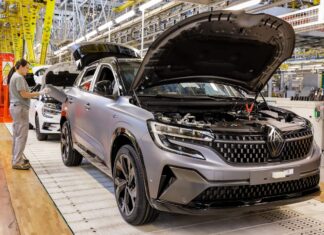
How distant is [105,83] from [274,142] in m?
1.79

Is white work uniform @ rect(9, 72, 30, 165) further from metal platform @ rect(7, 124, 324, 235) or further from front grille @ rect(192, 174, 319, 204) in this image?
front grille @ rect(192, 174, 319, 204)

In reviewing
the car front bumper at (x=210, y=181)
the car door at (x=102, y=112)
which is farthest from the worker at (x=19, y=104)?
the car front bumper at (x=210, y=181)

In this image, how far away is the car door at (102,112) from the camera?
3.78 metres

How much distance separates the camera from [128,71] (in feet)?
13.2

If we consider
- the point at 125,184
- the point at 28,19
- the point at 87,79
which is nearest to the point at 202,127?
the point at 125,184

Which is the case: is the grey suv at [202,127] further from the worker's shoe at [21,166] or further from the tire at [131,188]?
the worker's shoe at [21,166]

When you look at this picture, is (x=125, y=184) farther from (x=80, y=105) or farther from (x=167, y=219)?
(x=80, y=105)

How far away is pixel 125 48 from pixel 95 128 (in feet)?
6.99

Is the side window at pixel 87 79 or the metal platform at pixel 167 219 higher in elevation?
the side window at pixel 87 79

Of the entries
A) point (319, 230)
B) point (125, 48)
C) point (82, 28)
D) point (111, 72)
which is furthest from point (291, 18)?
point (82, 28)

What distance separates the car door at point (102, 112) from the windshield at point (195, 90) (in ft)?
1.32

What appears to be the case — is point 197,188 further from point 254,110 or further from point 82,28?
point 82,28

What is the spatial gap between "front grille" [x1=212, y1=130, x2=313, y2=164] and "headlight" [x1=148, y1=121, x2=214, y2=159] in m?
0.12

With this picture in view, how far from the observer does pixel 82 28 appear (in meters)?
15.4
